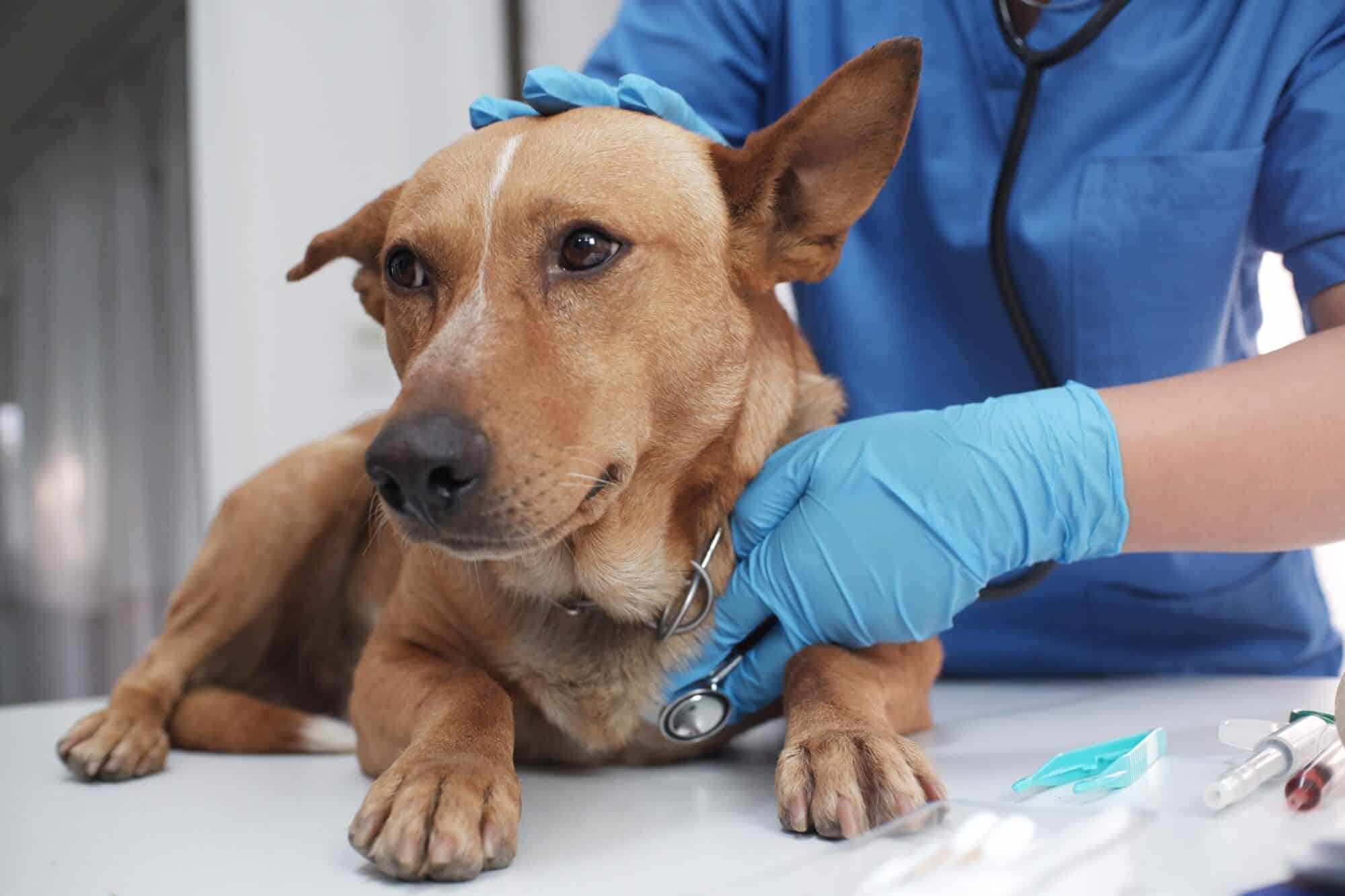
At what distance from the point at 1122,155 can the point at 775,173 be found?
647 millimetres

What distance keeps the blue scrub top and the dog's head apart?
18.9 inches

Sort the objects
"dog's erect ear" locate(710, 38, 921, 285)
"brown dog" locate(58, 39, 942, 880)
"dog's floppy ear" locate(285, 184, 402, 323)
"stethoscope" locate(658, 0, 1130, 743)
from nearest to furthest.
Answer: "brown dog" locate(58, 39, 942, 880) < "dog's erect ear" locate(710, 38, 921, 285) < "dog's floppy ear" locate(285, 184, 402, 323) < "stethoscope" locate(658, 0, 1130, 743)


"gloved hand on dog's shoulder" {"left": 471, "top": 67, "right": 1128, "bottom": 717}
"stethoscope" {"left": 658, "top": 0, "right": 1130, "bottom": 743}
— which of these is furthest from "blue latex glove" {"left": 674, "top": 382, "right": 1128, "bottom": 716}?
"stethoscope" {"left": 658, "top": 0, "right": 1130, "bottom": 743}

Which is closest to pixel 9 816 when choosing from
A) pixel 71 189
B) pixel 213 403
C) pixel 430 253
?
pixel 430 253

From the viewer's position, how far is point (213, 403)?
2953 mm

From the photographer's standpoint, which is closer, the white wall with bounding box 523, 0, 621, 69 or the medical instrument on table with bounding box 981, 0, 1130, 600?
the medical instrument on table with bounding box 981, 0, 1130, 600

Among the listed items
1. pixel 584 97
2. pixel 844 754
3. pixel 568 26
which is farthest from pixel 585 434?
pixel 568 26

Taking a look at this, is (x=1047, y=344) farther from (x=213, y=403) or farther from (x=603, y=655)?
(x=213, y=403)

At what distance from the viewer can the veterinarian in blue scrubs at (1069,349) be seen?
122 centimetres

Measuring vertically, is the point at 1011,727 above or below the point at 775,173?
below

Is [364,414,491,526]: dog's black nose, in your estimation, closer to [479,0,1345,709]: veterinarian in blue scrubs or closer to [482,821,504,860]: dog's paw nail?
[482,821,504,860]: dog's paw nail

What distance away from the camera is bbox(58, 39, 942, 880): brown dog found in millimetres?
916

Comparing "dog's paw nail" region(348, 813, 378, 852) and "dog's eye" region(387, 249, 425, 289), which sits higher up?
"dog's eye" region(387, 249, 425, 289)

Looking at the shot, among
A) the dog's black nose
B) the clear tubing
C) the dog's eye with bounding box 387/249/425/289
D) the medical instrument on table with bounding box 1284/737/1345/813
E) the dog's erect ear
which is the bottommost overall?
the clear tubing
